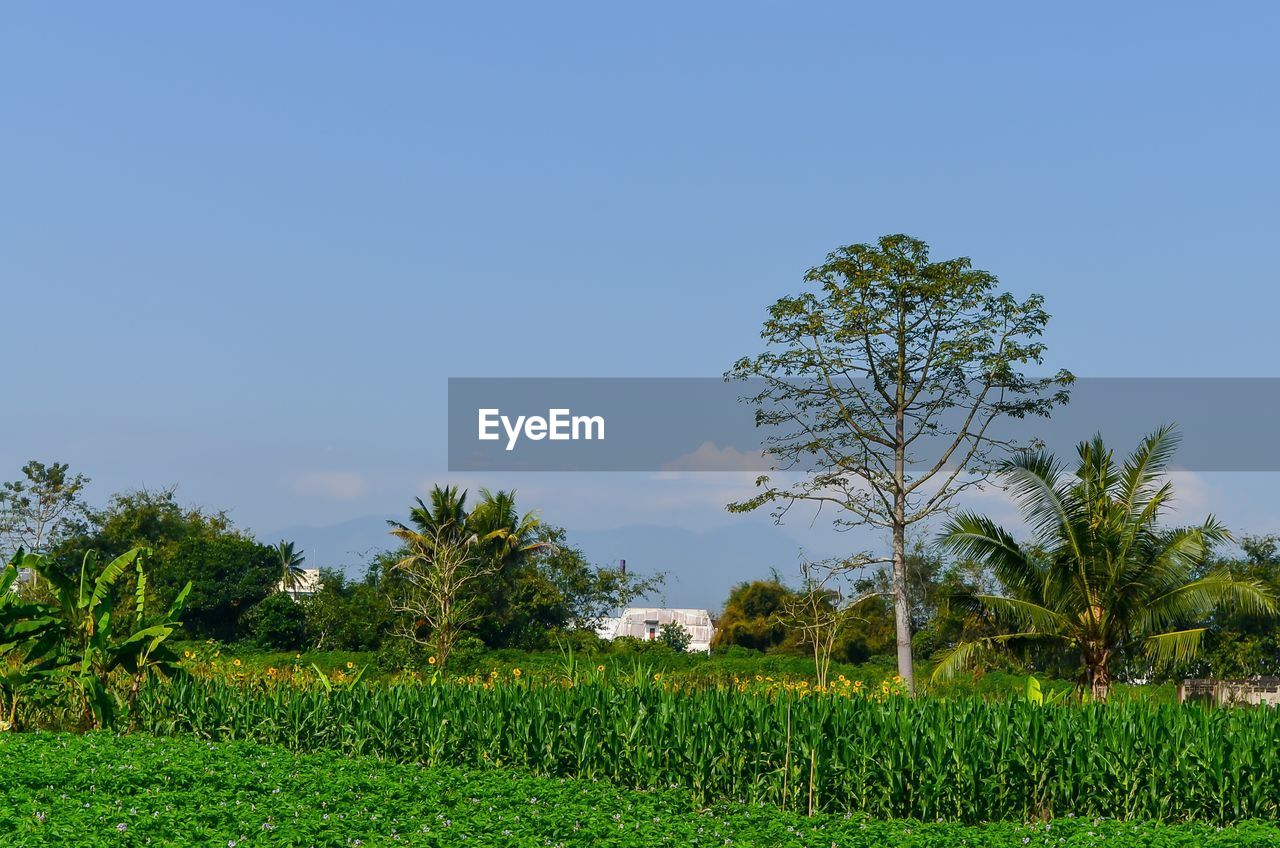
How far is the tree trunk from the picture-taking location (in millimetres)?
25406

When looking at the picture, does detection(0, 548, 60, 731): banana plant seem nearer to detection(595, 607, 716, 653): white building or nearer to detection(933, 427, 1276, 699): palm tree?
detection(933, 427, 1276, 699): palm tree

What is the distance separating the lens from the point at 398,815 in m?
9.22

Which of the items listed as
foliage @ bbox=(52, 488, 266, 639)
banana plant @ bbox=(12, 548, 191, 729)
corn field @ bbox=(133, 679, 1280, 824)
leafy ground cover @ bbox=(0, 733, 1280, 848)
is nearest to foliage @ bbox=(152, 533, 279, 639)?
foliage @ bbox=(52, 488, 266, 639)

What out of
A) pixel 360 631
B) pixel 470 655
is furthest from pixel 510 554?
pixel 470 655

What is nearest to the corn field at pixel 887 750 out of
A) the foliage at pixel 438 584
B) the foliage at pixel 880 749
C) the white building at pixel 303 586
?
the foliage at pixel 880 749

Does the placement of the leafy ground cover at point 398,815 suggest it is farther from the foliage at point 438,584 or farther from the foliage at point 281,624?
the foliage at point 281,624

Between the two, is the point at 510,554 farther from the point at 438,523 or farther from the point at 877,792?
the point at 877,792

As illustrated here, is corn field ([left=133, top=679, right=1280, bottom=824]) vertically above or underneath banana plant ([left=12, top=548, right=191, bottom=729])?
underneath

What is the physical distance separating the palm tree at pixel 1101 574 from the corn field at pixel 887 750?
7787mm

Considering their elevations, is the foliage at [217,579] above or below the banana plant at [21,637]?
above

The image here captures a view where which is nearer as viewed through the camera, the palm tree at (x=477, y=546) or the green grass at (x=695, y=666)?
the green grass at (x=695, y=666)

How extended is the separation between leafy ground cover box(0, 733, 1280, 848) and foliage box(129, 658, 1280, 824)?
1.99 ft

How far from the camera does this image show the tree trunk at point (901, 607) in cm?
2541

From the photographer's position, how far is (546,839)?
8445 millimetres
